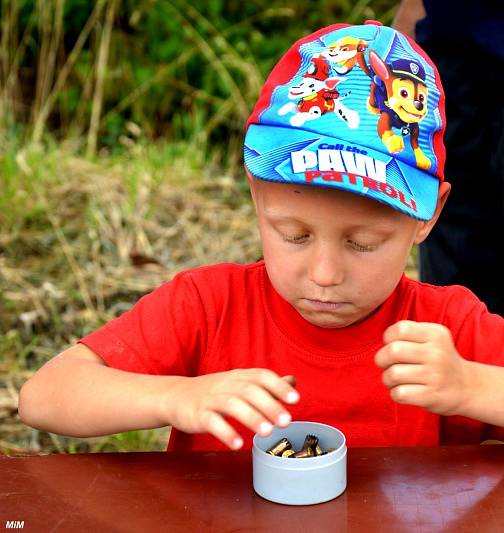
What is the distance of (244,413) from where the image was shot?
1256 mm

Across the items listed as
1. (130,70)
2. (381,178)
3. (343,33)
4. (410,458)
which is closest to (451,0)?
(343,33)

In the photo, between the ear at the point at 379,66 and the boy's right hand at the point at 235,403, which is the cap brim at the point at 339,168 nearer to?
the ear at the point at 379,66

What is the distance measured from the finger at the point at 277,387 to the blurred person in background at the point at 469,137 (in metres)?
1.46

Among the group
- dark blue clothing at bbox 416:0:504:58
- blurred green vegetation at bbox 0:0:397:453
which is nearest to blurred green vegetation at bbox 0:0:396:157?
blurred green vegetation at bbox 0:0:397:453

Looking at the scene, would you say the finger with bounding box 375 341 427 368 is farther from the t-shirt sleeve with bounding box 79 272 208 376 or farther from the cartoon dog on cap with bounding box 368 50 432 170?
the t-shirt sleeve with bounding box 79 272 208 376

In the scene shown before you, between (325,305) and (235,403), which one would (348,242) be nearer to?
(325,305)

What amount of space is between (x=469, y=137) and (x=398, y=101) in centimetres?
129

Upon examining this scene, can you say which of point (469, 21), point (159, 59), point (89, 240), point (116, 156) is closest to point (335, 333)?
point (469, 21)

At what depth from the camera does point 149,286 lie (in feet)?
11.9

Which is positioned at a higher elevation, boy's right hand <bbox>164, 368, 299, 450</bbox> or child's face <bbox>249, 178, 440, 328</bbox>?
child's face <bbox>249, 178, 440, 328</bbox>

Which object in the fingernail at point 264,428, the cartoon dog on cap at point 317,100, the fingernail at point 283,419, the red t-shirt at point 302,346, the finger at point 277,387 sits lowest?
the red t-shirt at point 302,346

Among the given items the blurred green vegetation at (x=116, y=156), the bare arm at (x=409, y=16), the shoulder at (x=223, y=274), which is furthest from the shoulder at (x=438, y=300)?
the bare arm at (x=409, y=16)

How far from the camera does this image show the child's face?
1.49 m

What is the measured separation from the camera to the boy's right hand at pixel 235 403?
4.10 feet
